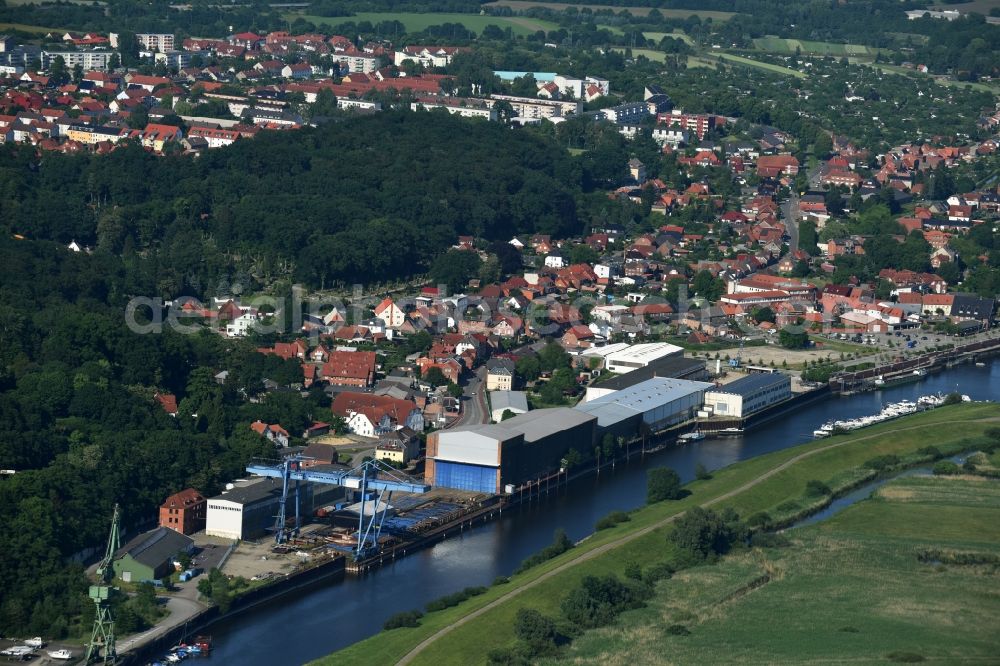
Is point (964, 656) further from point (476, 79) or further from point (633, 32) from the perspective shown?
point (633, 32)

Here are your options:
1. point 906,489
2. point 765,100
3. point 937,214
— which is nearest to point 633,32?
point 765,100

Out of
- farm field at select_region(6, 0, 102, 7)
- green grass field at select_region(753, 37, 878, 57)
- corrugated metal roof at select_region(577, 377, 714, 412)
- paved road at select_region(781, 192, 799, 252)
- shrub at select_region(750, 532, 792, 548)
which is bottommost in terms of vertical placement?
shrub at select_region(750, 532, 792, 548)

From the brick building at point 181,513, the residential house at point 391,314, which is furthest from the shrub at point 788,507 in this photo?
the residential house at point 391,314

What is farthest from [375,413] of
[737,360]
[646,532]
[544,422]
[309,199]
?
[309,199]

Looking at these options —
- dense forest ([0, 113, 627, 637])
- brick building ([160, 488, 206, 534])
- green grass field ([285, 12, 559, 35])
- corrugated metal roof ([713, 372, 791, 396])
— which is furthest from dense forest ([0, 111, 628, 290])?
green grass field ([285, 12, 559, 35])

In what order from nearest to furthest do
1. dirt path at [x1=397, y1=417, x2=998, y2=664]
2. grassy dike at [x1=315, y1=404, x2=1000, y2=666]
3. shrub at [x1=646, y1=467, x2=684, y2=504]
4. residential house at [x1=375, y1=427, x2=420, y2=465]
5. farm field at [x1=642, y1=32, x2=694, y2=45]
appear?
grassy dike at [x1=315, y1=404, x2=1000, y2=666]
dirt path at [x1=397, y1=417, x2=998, y2=664]
shrub at [x1=646, y1=467, x2=684, y2=504]
residential house at [x1=375, y1=427, x2=420, y2=465]
farm field at [x1=642, y1=32, x2=694, y2=45]

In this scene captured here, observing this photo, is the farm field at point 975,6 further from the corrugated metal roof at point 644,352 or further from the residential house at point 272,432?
the residential house at point 272,432

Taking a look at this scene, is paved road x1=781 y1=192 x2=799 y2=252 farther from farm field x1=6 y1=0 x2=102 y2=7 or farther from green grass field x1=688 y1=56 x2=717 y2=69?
farm field x1=6 y1=0 x2=102 y2=7
